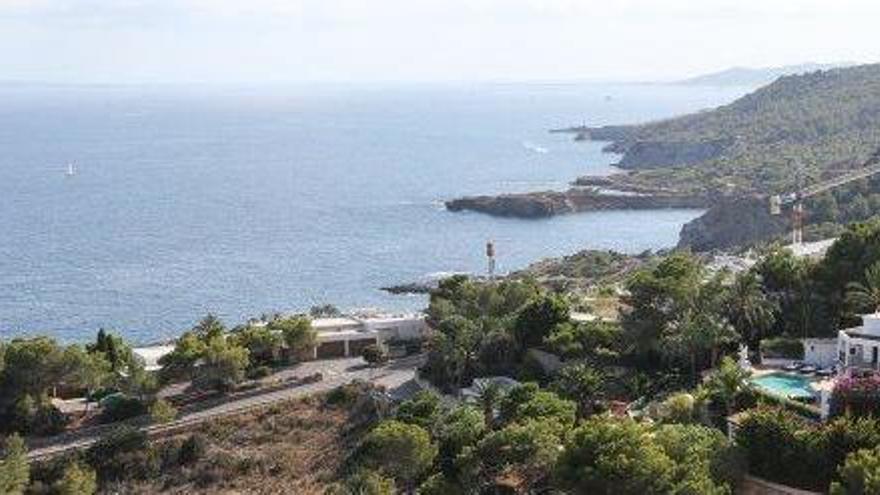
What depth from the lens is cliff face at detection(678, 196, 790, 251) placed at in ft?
327

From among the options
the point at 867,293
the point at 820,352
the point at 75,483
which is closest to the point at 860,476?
the point at 820,352

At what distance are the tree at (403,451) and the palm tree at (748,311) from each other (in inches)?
457

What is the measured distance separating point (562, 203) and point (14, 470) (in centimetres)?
9648

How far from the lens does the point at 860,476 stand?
23812 mm

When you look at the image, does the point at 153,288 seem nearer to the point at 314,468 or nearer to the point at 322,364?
the point at 322,364

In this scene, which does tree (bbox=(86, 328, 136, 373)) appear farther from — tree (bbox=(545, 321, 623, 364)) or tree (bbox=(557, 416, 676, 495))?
tree (bbox=(557, 416, 676, 495))

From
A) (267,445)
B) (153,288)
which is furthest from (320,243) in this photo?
(267,445)

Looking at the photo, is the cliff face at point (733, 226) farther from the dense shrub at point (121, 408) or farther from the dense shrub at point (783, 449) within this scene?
the dense shrub at point (783, 449)

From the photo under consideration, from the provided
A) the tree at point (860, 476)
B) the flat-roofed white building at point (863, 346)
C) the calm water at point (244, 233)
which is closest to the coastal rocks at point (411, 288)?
the calm water at point (244, 233)

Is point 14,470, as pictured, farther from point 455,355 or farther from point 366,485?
point 455,355

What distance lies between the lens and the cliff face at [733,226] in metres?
99.6

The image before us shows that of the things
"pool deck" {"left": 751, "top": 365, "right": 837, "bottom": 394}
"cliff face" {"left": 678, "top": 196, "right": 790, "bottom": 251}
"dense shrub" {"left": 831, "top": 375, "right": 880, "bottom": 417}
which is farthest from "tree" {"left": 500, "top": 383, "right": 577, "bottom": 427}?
"cliff face" {"left": 678, "top": 196, "right": 790, "bottom": 251}

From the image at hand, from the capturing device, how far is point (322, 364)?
160ft

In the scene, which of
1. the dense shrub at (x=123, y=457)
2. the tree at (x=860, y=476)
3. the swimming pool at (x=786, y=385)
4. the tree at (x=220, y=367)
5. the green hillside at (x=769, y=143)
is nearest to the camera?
the tree at (x=860, y=476)
